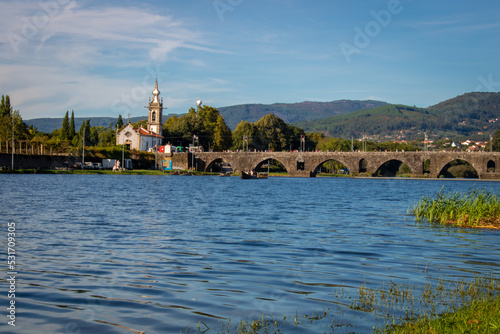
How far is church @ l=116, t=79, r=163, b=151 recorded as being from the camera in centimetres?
11420

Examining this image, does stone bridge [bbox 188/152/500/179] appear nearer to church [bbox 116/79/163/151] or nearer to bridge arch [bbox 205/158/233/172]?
bridge arch [bbox 205/158/233/172]

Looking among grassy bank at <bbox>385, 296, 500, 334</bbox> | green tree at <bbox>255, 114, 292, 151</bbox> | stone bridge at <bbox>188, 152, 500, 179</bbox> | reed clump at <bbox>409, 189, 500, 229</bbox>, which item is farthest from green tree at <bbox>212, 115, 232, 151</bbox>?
grassy bank at <bbox>385, 296, 500, 334</bbox>

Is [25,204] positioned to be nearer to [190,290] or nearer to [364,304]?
[190,290]

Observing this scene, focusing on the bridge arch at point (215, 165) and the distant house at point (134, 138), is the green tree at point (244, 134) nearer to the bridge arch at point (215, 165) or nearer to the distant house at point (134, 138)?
the bridge arch at point (215, 165)

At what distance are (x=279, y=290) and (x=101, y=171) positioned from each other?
82.1 meters

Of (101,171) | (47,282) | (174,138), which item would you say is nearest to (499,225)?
(47,282)

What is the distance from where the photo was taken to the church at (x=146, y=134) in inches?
4496

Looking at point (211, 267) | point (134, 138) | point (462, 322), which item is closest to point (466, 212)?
point (211, 267)

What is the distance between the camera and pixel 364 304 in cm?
923

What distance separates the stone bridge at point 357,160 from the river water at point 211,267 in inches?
3242

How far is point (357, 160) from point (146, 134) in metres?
47.1

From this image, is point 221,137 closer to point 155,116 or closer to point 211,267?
point 155,116

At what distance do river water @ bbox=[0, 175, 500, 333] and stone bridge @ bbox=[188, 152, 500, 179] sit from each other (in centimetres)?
8234

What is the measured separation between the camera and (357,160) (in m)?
108
